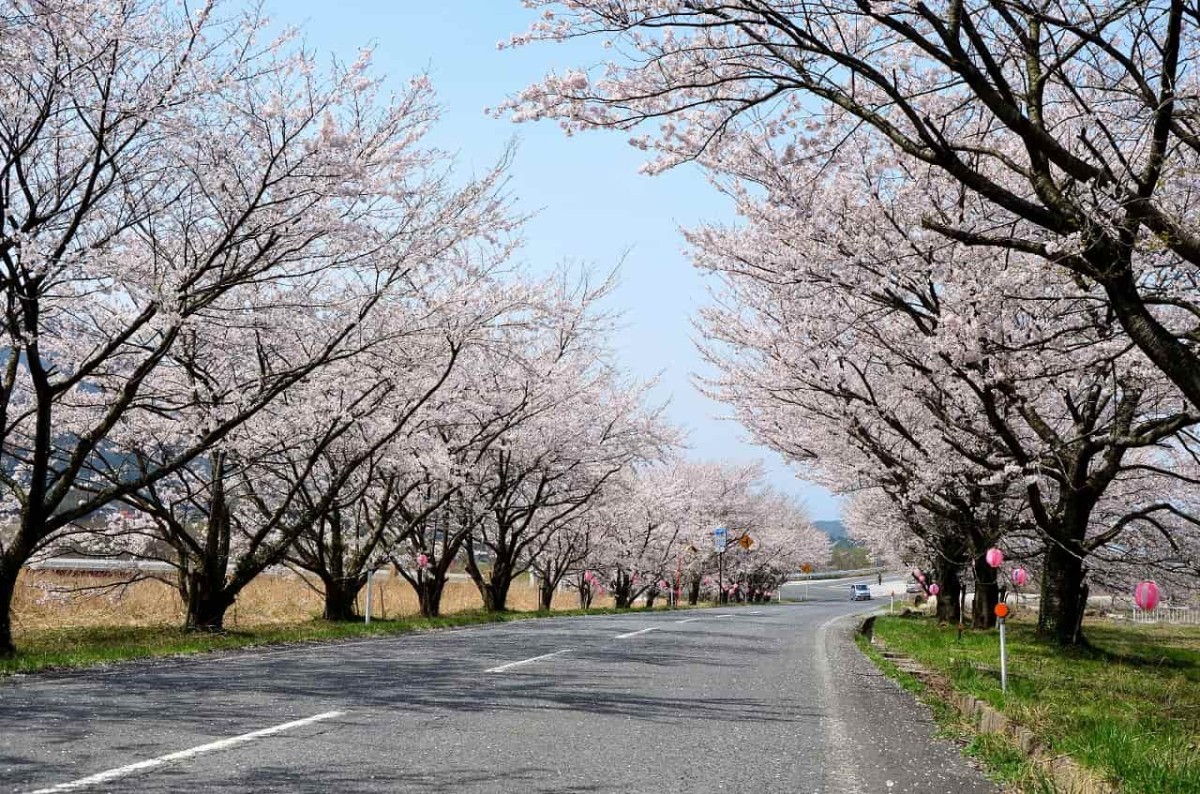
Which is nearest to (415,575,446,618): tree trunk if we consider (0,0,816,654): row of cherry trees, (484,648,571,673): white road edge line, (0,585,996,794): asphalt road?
(0,0,816,654): row of cherry trees

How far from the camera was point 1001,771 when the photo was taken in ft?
19.6

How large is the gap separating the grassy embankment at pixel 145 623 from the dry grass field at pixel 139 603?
2 centimetres

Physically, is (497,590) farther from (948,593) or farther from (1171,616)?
(1171,616)

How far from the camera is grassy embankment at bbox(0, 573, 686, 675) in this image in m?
11.7

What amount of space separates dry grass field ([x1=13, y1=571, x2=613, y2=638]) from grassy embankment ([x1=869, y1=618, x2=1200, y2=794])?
13.6m

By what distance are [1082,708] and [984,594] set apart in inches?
596

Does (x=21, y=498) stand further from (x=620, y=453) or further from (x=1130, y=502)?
(x=1130, y=502)

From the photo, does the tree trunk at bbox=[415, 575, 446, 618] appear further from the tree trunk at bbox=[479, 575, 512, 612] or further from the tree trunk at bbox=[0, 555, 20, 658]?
the tree trunk at bbox=[0, 555, 20, 658]

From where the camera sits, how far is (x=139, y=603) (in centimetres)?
2295

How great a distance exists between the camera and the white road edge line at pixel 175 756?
4367mm

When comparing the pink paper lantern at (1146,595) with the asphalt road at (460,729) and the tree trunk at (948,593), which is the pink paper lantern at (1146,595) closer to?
the asphalt road at (460,729)

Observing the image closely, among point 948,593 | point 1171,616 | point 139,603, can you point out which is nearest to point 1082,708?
point 948,593

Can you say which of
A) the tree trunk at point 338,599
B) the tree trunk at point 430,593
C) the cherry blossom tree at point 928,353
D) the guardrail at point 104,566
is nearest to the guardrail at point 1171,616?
the cherry blossom tree at point 928,353

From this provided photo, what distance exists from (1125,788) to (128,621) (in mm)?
19274
